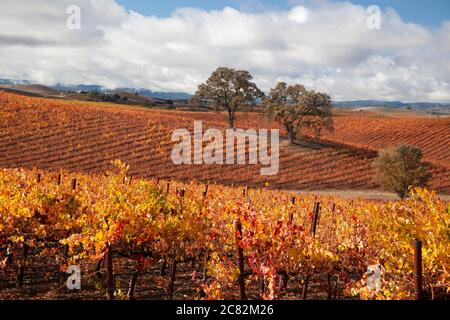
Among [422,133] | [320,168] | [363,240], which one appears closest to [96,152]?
[320,168]

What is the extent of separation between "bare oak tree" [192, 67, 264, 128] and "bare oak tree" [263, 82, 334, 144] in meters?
7.37

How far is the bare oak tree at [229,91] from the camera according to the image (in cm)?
5884

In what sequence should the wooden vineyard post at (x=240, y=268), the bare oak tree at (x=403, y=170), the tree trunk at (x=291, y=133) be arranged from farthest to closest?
the tree trunk at (x=291, y=133)
the bare oak tree at (x=403, y=170)
the wooden vineyard post at (x=240, y=268)

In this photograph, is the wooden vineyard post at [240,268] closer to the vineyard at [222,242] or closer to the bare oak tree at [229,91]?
the vineyard at [222,242]

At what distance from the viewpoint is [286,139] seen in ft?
178

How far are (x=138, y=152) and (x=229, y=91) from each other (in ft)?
67.8

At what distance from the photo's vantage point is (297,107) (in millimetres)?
48469

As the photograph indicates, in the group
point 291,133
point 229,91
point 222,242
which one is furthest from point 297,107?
point 222,242

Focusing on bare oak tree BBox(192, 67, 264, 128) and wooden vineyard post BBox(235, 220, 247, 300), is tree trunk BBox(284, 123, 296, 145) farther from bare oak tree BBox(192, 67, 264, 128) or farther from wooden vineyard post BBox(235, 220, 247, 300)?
wooden vineyard post BBox(235, 220, 247, 300)

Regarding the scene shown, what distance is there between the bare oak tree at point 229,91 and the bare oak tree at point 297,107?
7.37 m

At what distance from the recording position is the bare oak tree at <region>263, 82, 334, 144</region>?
48.4 m

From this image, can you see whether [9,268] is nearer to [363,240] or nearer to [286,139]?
[363,240]

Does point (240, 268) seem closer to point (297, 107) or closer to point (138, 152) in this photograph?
point (138, 152)

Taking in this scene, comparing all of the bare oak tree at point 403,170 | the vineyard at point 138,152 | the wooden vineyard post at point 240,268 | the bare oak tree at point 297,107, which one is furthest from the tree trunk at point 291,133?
the wooden vineyard post at point 240,268
